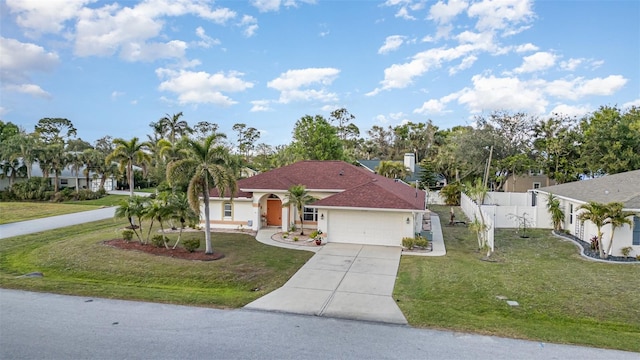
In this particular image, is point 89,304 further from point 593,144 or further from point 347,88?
point 593,144

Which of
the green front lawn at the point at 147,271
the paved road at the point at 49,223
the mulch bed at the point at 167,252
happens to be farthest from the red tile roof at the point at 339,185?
the paved road at the point at 49,223

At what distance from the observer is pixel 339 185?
22.8 meters

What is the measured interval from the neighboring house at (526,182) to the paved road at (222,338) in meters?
37.9

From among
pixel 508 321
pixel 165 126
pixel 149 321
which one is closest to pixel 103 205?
pixel 165 126

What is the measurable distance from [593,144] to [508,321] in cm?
3307

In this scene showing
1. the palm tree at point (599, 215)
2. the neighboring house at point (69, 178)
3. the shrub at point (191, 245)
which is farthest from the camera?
the neighboring house at point (69, 178)

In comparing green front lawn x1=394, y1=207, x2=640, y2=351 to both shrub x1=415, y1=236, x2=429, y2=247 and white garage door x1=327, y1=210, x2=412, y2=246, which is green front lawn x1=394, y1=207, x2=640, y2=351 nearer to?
Result: shrub x1=415, y1=236, x2=429, y2=247

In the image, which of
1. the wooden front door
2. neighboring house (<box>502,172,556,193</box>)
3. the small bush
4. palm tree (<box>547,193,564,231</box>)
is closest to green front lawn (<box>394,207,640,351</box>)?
palm tree (<box>547,193,564,231</box>)

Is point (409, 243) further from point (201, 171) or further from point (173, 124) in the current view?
point (173, 124)

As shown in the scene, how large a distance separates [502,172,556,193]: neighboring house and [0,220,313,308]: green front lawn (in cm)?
3492

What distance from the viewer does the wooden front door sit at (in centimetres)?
2403

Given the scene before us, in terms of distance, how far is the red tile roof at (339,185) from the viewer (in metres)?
19.3

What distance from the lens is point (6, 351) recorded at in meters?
7.30

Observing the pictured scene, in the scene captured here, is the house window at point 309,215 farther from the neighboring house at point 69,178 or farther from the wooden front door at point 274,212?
the neighboring house at point 69,178
